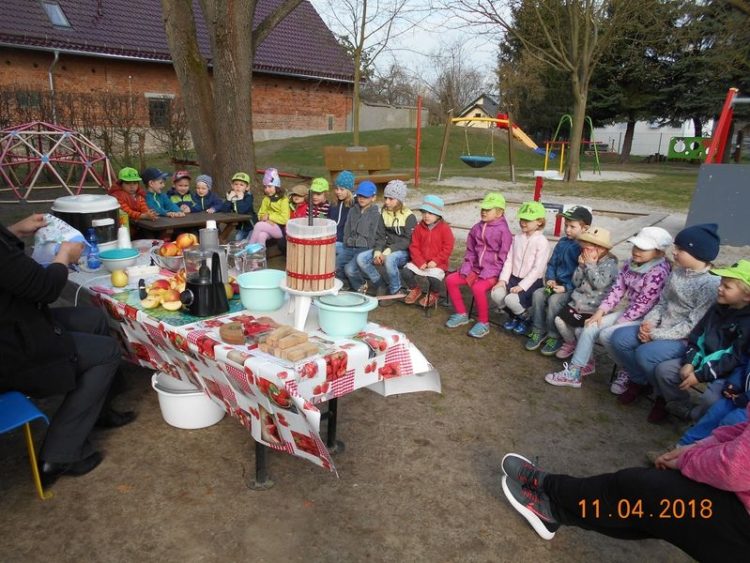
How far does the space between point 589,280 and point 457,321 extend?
1256 millimetres

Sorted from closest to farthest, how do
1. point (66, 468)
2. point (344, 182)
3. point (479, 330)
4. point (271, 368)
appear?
point (271, 368), point (66, 468), point (479, 330), point (344, 182)

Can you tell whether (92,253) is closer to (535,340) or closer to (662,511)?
(535,340)

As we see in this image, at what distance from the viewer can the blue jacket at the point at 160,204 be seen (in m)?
6.47

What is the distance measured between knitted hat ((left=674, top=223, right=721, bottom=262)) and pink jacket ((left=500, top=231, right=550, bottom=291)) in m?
1.31

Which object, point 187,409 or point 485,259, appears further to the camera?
point 485,259

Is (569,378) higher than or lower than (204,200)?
lower

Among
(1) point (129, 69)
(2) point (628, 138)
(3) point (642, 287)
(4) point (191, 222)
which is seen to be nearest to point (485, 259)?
(3) point (642, 287)

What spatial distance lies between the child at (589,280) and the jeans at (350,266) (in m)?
2.14

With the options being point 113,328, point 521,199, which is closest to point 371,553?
point 113,328

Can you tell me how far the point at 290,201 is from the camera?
6844mm

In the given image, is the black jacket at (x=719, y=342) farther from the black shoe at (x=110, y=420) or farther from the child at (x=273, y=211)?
the child at (x=273, y=211)

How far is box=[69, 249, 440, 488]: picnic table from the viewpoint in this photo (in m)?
2.17

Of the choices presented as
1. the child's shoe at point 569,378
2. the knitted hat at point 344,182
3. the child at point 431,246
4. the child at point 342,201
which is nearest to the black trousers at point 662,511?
the child's shoe at point 569,378

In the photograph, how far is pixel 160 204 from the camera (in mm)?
6523
